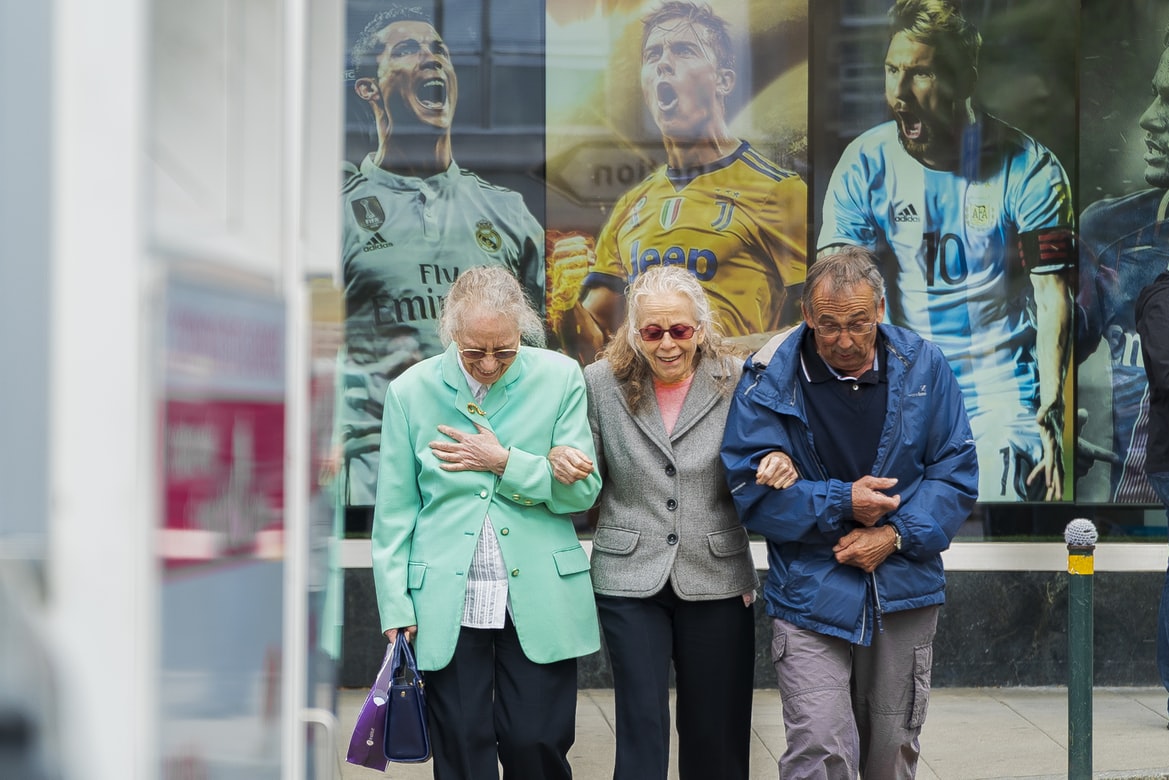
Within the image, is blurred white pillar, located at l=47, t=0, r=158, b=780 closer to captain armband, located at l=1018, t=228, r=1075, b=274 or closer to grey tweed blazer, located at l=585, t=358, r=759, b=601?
grey tweed blazer, located at l=585, t=358, r=759, b=601

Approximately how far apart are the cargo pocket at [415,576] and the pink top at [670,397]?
0.89 metres

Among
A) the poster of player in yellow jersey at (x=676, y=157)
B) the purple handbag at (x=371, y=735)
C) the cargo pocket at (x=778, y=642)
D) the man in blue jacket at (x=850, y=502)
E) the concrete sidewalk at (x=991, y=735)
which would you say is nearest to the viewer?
the purple handbag at (x=371, y=735)

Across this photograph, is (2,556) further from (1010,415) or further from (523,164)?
(1010,415)

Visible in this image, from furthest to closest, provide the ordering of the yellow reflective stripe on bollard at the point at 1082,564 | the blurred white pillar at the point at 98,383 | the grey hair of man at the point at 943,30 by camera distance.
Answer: the grey hair of man at the point at 943,30
the yellow reflective stripe on bollard at the point at 1082,564
the blurred white pillar at the point at 98,383

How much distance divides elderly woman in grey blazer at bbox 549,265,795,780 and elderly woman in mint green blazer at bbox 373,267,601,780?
158mm

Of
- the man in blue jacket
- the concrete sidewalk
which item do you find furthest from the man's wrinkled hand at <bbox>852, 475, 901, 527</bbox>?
the concrete sidewalk

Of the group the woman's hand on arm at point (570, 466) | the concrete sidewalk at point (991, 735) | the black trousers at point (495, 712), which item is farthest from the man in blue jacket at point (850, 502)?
the concrete sidewalk at point (991, 735)

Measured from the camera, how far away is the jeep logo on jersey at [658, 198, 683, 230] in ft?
24.0

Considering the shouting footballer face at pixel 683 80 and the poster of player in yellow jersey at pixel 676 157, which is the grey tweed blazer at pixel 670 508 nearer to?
the poster of player in yellow jersey at pixel 676 157

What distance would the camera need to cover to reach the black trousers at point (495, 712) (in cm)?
427

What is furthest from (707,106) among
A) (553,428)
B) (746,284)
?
(553,428)

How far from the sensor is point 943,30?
24.4ft

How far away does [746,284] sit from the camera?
7371 mm

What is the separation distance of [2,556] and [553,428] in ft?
10.6
